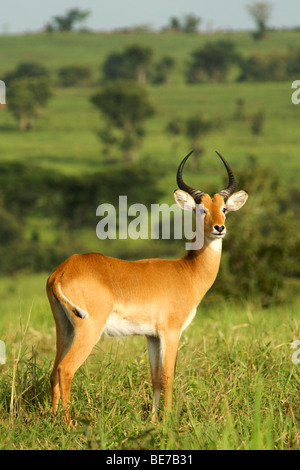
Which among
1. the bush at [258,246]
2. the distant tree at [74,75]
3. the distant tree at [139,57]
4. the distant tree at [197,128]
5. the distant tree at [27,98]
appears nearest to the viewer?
the bush at [258,246]

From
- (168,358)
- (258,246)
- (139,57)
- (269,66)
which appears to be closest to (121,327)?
(168,358)

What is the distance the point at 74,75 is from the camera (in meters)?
81.7

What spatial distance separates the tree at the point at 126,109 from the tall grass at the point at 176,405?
55.5 m

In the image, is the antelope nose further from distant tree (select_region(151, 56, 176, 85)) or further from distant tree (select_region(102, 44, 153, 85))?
distant tree (select_region(151, 56, 176, 85))

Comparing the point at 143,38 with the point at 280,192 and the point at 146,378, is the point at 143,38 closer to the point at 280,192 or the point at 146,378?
the point at 280,192

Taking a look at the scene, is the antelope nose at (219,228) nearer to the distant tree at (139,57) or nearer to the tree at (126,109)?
the tree at (126,109)

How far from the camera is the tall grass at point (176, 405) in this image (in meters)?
3.85

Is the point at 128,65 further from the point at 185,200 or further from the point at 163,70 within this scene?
the point at 185,200

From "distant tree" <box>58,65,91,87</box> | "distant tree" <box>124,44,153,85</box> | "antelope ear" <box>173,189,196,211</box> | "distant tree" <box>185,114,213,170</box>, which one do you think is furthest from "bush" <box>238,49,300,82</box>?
"antelope ear" <box>173,189,196,211</box>

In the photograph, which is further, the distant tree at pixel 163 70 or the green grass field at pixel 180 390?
the distant tree at pixel 163 70

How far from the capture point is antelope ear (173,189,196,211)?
4.61 m

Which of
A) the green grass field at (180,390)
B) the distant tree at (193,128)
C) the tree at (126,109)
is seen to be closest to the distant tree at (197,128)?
the distant tree at (193,128)

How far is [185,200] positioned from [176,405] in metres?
1.30
